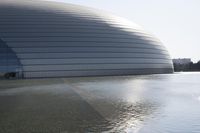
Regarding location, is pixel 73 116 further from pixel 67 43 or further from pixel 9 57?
pixel 67 43

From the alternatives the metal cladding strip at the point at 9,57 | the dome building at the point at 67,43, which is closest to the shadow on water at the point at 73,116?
the metal cladding strip at the point at 9,57

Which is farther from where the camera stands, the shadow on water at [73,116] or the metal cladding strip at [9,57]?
the metal cladding strip at [9,57]

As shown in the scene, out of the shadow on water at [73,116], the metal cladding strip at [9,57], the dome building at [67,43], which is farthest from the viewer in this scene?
the dome building at [67,43]

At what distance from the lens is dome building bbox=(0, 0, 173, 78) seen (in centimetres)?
4172

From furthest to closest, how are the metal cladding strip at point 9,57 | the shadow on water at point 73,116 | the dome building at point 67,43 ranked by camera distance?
1. the dome building at point 67,43
2. the metal cladding strip at point 9,57
3. the shadow on water at point 73,116

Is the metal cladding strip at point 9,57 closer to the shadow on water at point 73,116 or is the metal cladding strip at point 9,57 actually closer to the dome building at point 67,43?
the dome building at point 67,43

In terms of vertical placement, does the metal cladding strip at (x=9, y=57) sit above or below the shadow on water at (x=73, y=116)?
above

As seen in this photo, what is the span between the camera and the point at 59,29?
45.6 meters

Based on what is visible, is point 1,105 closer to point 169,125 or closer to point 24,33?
point 169,125

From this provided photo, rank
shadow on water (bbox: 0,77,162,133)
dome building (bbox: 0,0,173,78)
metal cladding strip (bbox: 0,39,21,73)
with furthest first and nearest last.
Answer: dome building (bbox: 0,0,173,78)
metal cladding strip (bbox: 0,39,21,73)
shadow on water (bbox: 0,77,162,133)

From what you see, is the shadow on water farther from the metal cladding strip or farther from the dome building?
the dome building

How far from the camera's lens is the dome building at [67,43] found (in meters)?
41.7

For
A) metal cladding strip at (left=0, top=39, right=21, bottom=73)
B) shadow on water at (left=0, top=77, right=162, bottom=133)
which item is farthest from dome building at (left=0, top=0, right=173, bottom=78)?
shadow on water at (left=0, top=77, right=162, bottom=133)

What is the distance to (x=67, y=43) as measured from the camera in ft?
145
